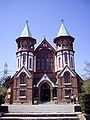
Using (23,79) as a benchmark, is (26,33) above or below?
above

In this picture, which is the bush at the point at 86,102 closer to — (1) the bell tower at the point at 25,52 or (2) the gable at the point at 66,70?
(2) the gable at the point at 66,70

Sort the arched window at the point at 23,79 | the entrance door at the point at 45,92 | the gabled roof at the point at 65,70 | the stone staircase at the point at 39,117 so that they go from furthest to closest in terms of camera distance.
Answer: the arched window at the point at 23,79, the gabled roof at the point at 65,70, the entrance door at the point at 45,92, the stone staircase at the point at 39,117

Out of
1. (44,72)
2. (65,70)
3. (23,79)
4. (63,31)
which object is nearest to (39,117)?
(23,79)

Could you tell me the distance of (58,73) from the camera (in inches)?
1634

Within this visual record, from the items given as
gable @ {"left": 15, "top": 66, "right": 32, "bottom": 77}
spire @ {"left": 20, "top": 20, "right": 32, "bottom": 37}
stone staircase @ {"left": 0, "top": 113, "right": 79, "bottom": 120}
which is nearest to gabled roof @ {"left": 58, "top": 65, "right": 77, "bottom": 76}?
gable @ {"left": 15, "top": 66, "right": 32, "bottom": 77}

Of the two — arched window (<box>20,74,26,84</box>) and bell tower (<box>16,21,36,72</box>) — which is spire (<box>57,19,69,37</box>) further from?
arched window (<box>20,74,26,84</box>)

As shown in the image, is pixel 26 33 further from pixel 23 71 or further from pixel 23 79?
pixel 23 79

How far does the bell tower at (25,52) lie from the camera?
42938 millimetres

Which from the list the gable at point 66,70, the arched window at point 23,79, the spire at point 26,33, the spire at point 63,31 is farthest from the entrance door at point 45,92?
the spire at point 63,31

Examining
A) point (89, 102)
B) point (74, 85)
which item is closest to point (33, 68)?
point (74, 85)

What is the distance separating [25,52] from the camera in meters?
43.8

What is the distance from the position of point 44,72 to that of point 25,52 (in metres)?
7.24

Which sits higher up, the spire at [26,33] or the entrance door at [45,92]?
the spire at [26,33]

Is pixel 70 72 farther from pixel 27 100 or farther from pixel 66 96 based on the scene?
pixel 27 100
